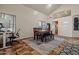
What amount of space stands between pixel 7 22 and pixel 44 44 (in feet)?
3.75

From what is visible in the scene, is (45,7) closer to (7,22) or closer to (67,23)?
(67,23)

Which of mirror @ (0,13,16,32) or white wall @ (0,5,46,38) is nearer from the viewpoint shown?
mirror @ (0,13,16,32)

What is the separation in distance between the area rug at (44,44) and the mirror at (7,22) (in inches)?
21.2

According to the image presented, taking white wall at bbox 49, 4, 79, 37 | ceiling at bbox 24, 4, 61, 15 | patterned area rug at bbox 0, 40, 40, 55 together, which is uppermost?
ceiling at bbox 24, 4, 61, 15

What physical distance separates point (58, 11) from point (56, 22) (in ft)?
1.01

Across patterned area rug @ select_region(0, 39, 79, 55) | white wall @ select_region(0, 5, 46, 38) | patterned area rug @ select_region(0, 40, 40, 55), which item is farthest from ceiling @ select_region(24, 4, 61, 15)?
patterned area rug @ select_region(0, 40, 40, 55)

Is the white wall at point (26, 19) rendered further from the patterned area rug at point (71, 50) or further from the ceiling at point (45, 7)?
the patterned area rug at point (71, 50)

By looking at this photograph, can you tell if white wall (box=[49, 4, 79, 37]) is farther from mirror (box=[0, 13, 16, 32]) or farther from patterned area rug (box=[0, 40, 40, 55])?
mirror (box=[0, 13, 16, 32])

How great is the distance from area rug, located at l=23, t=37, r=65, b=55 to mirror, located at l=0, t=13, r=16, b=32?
54 centimetres

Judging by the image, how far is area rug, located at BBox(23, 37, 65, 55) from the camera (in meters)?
2.27

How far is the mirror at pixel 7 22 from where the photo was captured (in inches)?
87.7

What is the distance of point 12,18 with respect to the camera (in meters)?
2.31

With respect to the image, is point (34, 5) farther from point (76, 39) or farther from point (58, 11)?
point (76, 39)
